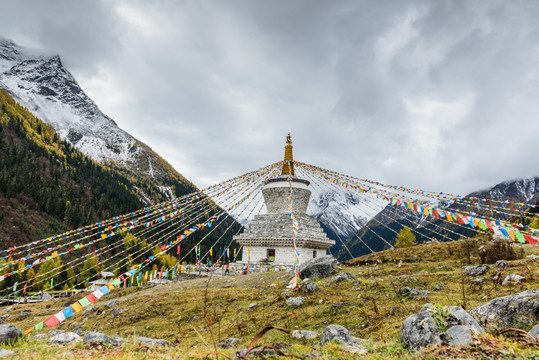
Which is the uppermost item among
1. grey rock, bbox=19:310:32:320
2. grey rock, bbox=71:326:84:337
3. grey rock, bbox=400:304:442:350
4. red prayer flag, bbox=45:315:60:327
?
grey rock, bbox=400:304:442:350

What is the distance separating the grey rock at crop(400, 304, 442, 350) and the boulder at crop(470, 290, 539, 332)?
4.57 ft

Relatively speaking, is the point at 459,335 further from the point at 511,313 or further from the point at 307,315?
the point at 307,315

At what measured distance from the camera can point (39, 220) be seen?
76.9 m

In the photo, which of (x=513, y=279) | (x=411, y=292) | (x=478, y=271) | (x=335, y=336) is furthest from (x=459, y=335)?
(x=478, y=271)

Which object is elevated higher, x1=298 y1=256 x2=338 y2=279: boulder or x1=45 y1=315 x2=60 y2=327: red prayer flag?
x1=298 y1=256 x2=338 y2=279: boulder

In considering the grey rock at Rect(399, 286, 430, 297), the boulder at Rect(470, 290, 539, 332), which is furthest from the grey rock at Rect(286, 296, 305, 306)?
the boulder at Rect(470, 290, 539, 332)

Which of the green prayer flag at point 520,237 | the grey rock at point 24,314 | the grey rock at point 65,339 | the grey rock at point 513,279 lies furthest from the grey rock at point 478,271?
the grey rock at point 24,314

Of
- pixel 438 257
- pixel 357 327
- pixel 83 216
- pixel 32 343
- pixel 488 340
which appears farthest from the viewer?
pixel 83 216

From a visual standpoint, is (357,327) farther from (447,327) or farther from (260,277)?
(260,277)

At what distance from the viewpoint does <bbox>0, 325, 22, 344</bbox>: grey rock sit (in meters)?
5.93

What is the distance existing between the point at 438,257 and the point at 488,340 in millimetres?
14251

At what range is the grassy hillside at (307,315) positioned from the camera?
4473 mm

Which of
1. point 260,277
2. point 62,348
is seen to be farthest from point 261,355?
point 260,277

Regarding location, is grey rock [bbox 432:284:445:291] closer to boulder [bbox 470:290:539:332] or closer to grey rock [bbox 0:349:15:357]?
boulder [bbox 470:290:539:332]
